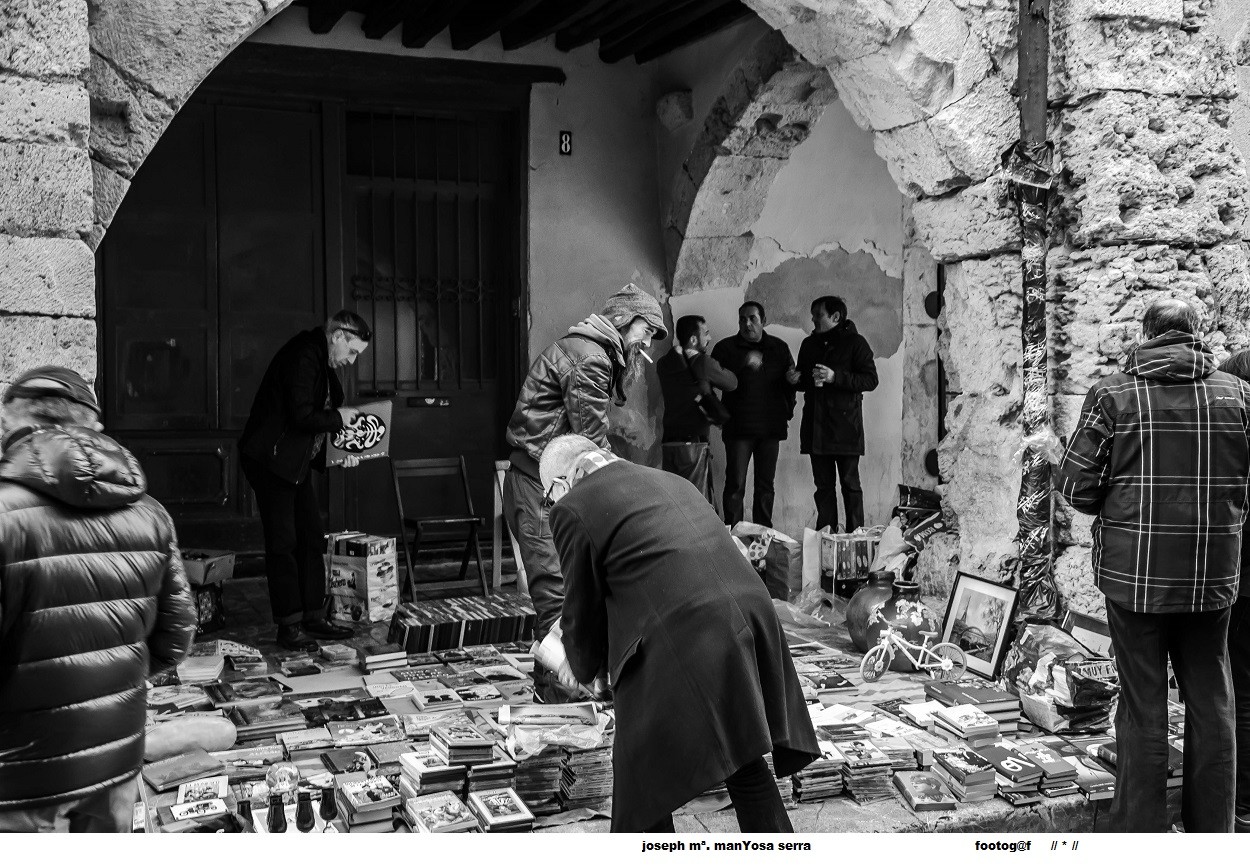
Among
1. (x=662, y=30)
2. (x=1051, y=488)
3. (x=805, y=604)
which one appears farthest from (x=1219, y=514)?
(x=662, y=30)

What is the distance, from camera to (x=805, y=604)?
22.0 feet

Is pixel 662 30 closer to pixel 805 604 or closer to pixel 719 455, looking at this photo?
pixel 719 455

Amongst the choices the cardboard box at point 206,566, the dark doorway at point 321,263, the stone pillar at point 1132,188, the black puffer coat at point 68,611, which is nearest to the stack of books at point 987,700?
the stone pillar at point 1132,188

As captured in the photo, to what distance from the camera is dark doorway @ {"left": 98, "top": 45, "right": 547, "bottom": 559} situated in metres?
7.50

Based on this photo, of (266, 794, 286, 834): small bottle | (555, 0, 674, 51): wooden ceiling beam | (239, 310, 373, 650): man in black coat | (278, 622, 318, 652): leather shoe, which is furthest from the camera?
(555, 0, 674, 51): wooden ceiling beam

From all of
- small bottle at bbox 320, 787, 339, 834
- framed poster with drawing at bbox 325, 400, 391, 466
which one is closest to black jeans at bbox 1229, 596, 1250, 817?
small bottle at bbox 320, 787, 339, 834

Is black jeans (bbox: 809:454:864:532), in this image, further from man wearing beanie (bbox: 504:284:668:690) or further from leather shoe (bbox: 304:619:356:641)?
leather shoe (bbox: 304:619:356:641)

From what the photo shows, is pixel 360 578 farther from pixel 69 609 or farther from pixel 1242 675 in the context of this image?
pixel 1242 675

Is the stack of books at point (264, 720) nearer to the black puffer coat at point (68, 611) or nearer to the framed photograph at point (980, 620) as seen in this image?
the black puffer coat at point (68, 611)

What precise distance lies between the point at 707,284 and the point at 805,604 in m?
2.96

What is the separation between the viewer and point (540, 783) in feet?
12.3

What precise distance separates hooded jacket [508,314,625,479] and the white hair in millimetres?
1967

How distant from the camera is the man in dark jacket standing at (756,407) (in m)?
8.00

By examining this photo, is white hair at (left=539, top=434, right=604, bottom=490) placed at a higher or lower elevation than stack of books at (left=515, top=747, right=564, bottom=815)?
higher
